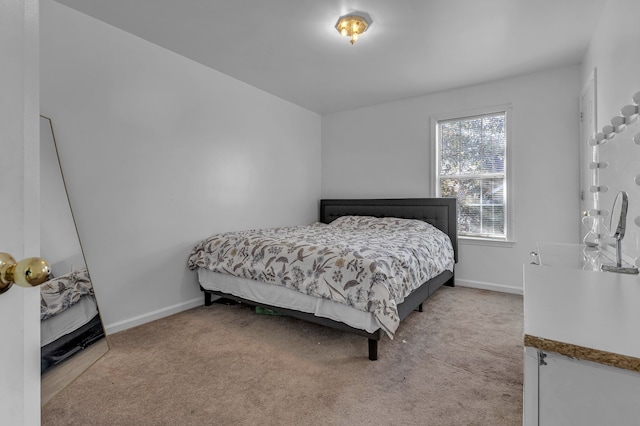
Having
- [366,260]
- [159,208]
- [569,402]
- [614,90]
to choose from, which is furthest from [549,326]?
[159,208]

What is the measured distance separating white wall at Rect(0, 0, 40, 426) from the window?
3.85m

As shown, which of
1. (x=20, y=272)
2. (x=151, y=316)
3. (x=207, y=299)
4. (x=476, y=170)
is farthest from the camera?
(x=476, y=170)

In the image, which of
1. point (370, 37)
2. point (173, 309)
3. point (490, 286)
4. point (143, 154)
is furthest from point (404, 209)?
point (143, 154)

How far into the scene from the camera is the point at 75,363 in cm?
184

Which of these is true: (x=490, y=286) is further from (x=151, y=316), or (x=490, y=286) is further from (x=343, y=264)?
(x=151, y=316)

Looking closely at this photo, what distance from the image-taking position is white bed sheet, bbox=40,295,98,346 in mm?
1688

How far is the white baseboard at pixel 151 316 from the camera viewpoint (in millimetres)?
2415

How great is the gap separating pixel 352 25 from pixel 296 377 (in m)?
2.46

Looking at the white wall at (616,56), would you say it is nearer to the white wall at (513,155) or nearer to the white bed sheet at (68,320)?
the white wall at (513,155)

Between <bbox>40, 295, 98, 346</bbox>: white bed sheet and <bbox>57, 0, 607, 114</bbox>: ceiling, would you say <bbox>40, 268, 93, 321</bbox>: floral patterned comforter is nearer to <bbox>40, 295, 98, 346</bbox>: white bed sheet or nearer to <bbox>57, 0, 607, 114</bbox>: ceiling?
<bbox>40, 295, 98, 346</bbox>: white bed sheet

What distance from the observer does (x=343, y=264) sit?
6.70ft

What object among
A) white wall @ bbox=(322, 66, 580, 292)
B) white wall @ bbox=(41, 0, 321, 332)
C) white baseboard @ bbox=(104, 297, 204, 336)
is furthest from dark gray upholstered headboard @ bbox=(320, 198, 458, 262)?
white baseboard @ bbox=(104, 297, 204, 336)

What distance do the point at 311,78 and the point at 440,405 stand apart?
315 centimetres

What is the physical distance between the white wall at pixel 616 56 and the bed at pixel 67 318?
3.32 meters
